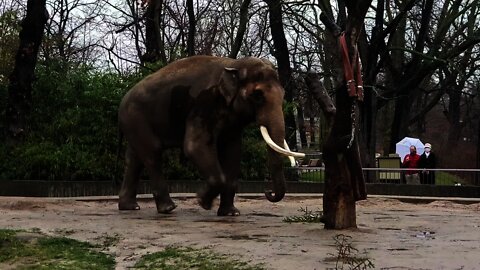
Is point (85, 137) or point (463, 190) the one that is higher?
point (85, 137)

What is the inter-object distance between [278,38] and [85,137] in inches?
484

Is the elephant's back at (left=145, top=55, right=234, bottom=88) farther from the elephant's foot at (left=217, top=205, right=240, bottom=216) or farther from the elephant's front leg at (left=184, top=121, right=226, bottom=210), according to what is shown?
the elephant's foot at (left=217, top=205, right=240, bottom=216)

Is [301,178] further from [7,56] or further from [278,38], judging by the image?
[7,56]

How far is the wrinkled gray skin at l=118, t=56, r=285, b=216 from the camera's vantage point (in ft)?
38.8

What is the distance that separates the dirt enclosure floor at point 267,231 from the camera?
780 cm

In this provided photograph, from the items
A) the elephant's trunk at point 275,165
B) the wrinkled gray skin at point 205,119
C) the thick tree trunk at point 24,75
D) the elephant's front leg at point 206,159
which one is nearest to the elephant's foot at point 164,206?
the wrinkled gray skin at point 205,119

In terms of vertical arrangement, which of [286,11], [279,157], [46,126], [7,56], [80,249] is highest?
[286,11]

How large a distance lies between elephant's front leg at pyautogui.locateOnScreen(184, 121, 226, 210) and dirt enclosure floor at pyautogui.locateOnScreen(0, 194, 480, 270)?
1.48ft

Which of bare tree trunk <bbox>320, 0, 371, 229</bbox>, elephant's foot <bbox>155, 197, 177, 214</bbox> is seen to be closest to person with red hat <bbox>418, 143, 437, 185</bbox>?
elephant's foot <bbox>155, 197, 177, 214</bbox>

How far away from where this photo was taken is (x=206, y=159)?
12.3m

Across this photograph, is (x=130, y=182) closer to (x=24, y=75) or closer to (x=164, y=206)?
(x=164, y=206)

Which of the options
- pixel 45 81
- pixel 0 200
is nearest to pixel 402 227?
pixel 0 200

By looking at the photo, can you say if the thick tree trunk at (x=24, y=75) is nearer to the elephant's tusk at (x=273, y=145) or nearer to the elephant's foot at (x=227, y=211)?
the elephant's foot at (x=227, y=211)

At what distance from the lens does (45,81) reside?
2030 centimetres
